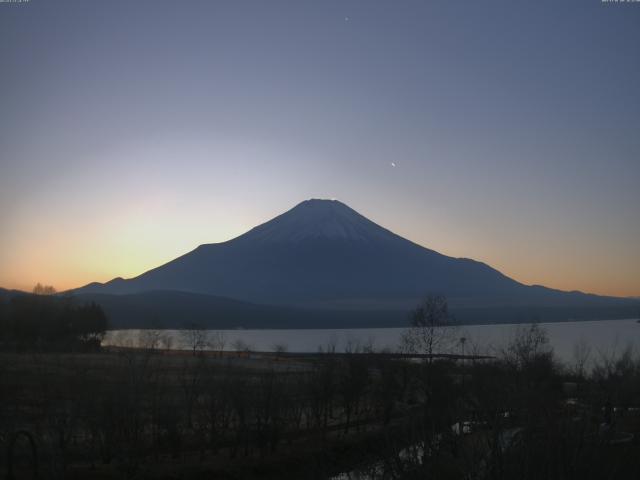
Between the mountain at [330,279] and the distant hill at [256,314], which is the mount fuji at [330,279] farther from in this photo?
the distant hill at [256,314]

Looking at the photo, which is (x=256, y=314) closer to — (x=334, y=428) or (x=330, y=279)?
(x=330, y=279)

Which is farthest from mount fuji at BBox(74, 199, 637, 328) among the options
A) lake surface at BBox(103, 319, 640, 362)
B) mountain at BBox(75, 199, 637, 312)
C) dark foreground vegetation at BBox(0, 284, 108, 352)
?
dark foreground vegetation at BBox(0, 284, 108, 352)

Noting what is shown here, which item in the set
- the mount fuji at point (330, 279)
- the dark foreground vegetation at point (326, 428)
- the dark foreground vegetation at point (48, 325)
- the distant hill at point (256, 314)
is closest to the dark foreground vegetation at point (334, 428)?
the dark foreground vegetation at point (326, 428)

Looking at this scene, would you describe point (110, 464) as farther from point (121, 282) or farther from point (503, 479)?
point (121, 282)

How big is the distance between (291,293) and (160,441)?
550 ft

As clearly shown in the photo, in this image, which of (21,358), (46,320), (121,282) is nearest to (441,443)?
(21,358)

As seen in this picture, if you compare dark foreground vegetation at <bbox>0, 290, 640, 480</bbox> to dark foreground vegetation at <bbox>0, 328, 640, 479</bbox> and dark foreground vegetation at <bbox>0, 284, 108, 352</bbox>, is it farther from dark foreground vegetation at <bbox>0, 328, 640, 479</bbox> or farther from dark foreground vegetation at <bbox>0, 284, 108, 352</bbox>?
dark foreground vegetation at <bbox>0, 284, 108, 352</bbox>

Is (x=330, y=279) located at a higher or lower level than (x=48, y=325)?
higher

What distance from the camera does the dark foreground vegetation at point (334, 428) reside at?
6617 mm

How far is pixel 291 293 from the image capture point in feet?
603

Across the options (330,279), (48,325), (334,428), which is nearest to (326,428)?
(334,428)

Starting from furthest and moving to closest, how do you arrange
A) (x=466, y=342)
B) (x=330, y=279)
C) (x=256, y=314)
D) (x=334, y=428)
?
(x=330, y=279) < (x=256, y=314) < (x=466, y=342) < (x=334, y=428)

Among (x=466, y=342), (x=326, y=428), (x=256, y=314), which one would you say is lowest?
(x=326, y=428)

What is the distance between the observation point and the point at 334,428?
67.7ft
